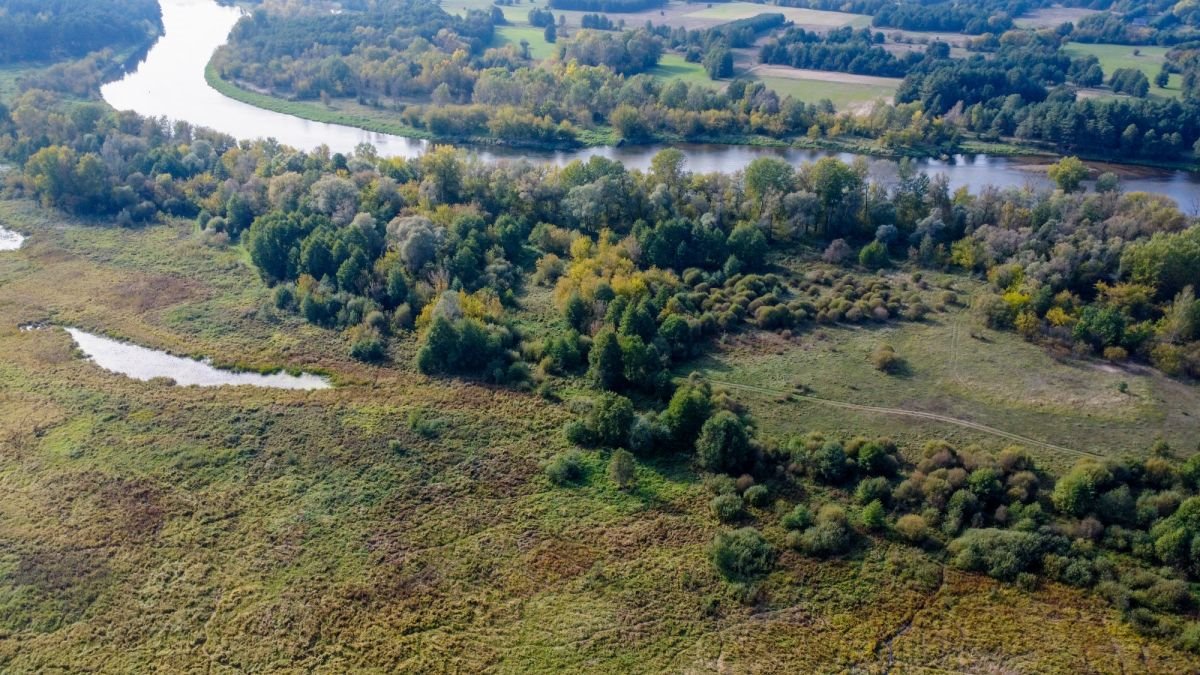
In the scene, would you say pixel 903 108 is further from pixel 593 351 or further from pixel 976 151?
pixel 593 351

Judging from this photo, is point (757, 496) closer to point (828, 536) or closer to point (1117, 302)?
point (828, 536)

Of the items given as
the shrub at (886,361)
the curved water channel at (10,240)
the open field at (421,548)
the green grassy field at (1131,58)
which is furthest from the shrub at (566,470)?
the green grassy field at (1131,58)

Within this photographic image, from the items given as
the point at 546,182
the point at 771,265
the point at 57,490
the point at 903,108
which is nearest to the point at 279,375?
the point at 57,490

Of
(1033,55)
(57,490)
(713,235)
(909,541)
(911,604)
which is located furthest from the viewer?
(1033,55)

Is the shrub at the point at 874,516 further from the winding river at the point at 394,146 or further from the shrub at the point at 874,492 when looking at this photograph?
the winding river at the point at 394,146

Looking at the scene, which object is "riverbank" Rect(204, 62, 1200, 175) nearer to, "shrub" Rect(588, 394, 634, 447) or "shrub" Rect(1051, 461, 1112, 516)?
"shrub" Rect(588, 394, 634, 447)

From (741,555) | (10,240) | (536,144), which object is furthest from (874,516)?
(10,240)
